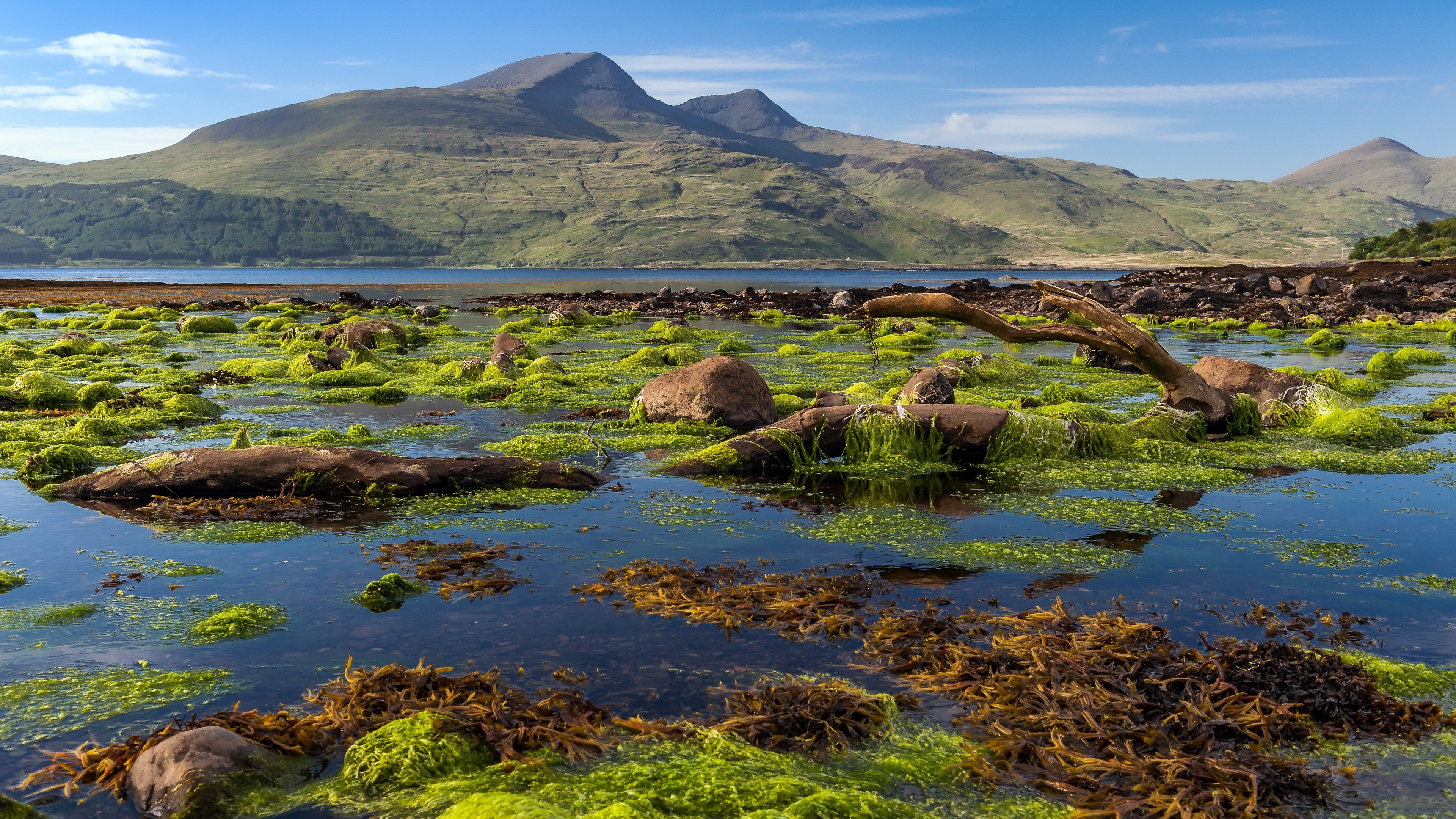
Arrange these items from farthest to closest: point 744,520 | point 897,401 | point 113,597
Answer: point 897,401, point 744,520, point 113,597

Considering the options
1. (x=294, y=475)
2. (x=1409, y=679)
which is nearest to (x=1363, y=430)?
(x=1409, y=679)

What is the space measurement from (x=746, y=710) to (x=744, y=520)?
460cm

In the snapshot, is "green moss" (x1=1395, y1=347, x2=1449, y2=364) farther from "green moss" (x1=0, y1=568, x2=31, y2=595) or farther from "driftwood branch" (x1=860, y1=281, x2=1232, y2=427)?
"green moss" (x1=0, y1=568, x2=31, y2=595)

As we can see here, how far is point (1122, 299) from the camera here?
199 feet

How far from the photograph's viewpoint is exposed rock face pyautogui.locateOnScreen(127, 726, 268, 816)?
4312mm

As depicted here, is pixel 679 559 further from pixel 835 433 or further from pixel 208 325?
pixel 208 325

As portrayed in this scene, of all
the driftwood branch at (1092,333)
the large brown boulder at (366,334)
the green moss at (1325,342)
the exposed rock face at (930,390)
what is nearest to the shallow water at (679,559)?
the driftwood branch at (1092,333)

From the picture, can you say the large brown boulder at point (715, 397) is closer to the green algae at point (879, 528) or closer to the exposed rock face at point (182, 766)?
the green algae at point (879, 528)

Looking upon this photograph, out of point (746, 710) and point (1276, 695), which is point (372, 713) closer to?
point (746, 710)

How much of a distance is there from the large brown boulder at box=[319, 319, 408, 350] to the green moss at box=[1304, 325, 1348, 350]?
34755 millimetres

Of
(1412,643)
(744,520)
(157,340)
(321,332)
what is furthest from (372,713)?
(157,340)

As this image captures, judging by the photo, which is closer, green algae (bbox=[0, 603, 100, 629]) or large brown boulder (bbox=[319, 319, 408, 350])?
green algae (bbox=[0, 603, 100, 629])

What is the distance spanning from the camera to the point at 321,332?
32375 millimetres

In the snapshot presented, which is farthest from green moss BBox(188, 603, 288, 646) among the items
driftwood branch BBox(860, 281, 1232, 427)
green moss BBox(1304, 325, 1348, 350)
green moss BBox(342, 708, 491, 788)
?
green moss BBox(1304, 325, 1348, 350)
